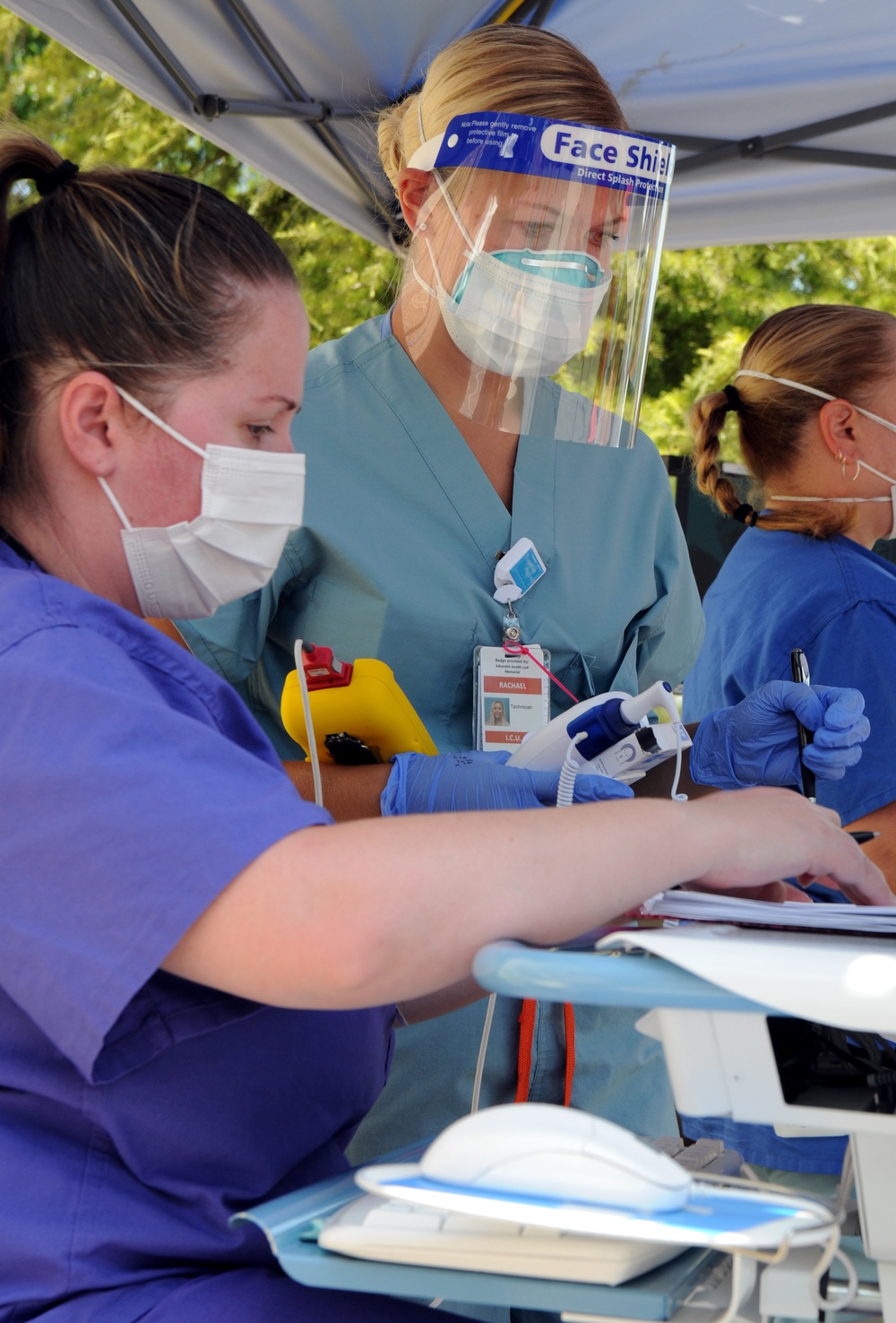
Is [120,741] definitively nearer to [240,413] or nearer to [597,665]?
[240,413]

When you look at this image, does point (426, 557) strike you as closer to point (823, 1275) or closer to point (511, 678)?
point (511, 678)

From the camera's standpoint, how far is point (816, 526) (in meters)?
2.32

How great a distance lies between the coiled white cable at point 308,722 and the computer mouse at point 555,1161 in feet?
2.30

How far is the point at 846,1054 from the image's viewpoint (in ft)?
2.96

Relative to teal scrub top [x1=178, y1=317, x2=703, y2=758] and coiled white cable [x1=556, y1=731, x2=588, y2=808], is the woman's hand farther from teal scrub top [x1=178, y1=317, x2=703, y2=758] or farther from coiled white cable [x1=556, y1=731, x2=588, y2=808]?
teal scrub top [x1=178, y1=317, x2=703, y2=758]

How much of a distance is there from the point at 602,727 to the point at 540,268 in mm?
592

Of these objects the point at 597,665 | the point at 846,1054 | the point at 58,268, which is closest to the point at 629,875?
the point at 846,1054

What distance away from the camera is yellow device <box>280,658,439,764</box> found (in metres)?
1.44

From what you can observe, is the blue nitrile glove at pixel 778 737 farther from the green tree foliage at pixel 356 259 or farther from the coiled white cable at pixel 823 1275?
the green tree foliage at pixel 356 259

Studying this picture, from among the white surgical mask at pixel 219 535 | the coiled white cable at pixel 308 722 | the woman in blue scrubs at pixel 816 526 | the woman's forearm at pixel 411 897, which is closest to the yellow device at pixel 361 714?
the coiled white cable at pixel 308 722

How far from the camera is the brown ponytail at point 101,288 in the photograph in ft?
3.45

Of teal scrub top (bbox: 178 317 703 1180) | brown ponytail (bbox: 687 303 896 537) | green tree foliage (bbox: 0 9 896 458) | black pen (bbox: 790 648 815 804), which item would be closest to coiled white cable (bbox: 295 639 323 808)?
teal scrub top (bbox: 178 317 703 1180)

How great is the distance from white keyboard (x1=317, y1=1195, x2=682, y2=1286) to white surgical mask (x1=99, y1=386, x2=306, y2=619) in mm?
587

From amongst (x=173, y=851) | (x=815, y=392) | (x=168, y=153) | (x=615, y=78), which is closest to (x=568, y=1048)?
(x=173, y=851)
